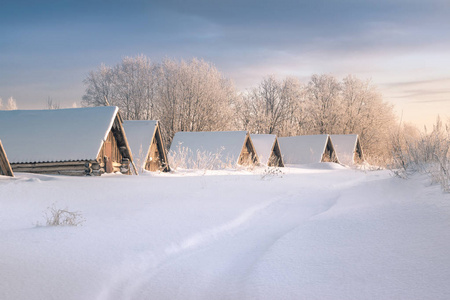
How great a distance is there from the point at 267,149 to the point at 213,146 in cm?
516

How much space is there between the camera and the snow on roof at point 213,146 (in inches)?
944

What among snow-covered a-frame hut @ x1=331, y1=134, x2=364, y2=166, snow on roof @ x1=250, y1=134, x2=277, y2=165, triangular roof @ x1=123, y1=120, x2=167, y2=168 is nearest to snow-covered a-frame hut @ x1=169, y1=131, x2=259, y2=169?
snow on roof @ x1=250, y1=134, x2=277, y2=165

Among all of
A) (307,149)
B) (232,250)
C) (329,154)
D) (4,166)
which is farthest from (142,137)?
(329,154)

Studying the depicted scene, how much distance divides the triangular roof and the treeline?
19.7 meters

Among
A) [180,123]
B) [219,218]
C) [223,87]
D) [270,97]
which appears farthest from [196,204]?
[270,97]

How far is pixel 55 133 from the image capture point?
15648 millimetres

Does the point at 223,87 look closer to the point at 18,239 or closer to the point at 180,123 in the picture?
the point at 180,123

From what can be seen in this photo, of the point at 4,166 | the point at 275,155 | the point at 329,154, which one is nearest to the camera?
the point at 4,166

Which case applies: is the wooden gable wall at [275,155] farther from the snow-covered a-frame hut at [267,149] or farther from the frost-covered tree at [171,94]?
the frost-covered tree at [171,94]

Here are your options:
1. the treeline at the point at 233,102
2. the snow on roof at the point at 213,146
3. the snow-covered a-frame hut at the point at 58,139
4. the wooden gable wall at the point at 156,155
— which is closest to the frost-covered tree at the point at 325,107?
the treeline at the point at 233,102

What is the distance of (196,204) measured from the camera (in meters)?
8.66

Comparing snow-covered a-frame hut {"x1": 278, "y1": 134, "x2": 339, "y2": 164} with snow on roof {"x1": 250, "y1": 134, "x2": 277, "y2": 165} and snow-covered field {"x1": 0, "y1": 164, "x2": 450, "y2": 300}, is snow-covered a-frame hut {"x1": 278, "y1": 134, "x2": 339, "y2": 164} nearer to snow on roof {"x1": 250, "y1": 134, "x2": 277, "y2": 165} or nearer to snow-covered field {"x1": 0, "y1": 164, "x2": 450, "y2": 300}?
snow on roof {"x1": 250, "y1": 134, "x2": 277, "y2": 165}

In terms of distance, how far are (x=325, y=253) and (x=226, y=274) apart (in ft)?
4.03

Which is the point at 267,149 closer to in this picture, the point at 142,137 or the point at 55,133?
the point at 142,137
